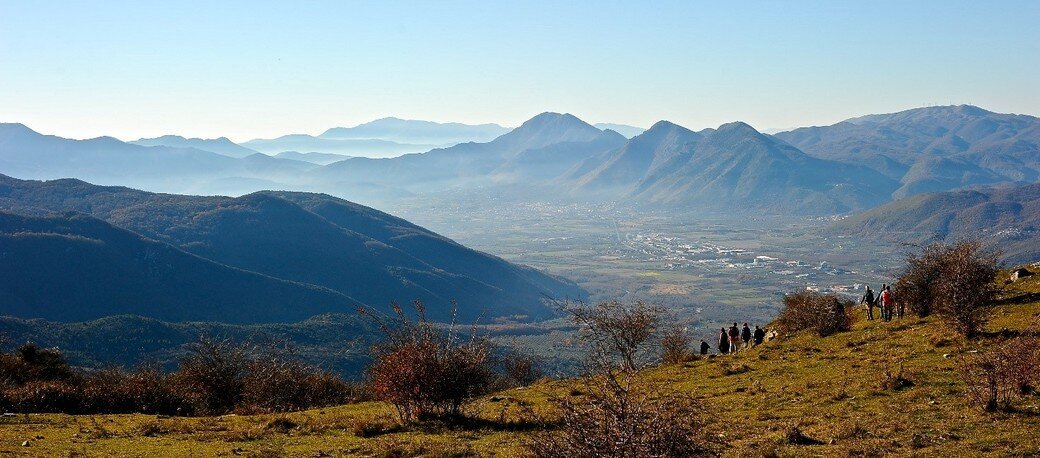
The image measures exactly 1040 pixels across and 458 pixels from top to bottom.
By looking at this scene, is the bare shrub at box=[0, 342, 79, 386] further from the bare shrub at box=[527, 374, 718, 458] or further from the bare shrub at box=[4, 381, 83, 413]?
the bare shrub at box=[527, 374, 718, 458]

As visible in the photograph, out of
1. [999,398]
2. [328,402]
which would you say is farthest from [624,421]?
[328,402]

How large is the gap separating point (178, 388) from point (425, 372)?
14.5 metres

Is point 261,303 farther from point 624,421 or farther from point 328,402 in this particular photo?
point 624,421

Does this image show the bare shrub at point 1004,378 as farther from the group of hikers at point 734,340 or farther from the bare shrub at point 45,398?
the bare shrub at point 45,398

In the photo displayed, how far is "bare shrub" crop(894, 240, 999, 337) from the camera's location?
23.2 metres

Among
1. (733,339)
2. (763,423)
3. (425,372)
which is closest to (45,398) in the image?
(425,372)

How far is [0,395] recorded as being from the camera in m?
22.0

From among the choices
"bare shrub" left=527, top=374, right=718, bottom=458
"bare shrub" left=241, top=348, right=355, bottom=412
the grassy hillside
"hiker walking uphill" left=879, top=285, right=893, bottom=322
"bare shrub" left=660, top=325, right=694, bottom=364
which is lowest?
"bare shrub" left=241, top=348, right=355, bottom=412

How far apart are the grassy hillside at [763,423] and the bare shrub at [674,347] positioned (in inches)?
281

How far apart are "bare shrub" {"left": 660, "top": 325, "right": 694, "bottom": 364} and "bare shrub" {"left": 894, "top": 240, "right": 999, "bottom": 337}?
10305mm

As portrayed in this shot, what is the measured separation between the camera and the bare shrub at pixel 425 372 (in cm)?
1905

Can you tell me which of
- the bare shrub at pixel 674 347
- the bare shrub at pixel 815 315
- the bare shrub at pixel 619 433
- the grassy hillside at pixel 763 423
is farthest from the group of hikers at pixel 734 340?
the bare shrub at pixel 619 433

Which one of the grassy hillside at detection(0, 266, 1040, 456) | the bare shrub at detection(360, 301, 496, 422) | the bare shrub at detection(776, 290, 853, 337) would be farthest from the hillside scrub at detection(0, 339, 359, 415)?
the bare shrub at detection(776, 290, 853, 337)

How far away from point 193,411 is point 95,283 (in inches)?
5400
